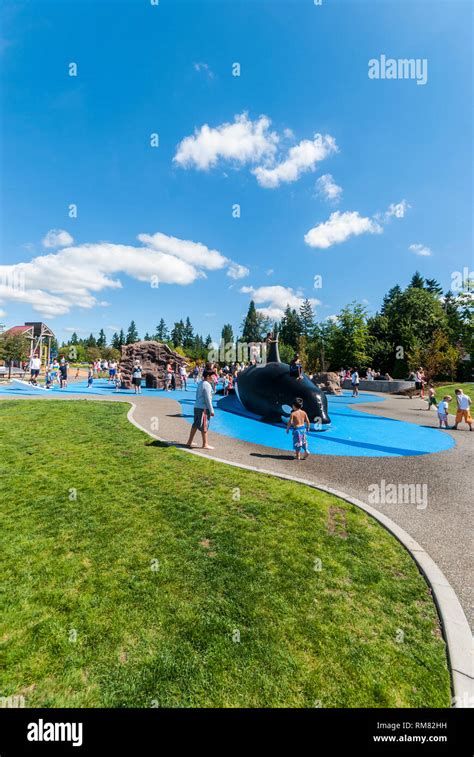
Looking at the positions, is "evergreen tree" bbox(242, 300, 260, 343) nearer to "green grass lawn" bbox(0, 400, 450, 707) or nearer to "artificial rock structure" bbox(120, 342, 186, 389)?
"artificial rock structure" bbox(120, 342, 186, 389)

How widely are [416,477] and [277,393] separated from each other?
7146mm

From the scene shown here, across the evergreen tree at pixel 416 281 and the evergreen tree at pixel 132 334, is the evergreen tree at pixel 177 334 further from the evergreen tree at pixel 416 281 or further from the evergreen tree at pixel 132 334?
the evergreen tree at pixel 416 281

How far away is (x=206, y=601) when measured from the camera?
430cm

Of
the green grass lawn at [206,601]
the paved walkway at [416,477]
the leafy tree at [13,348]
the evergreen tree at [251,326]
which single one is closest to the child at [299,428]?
the paved walkway at [416,477]

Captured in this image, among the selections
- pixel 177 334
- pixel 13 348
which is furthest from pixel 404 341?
pixel 177 334

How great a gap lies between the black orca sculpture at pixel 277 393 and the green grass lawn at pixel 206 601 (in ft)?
24.2

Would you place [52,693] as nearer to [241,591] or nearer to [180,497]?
[241,591]

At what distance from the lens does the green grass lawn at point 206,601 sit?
10.8 ft

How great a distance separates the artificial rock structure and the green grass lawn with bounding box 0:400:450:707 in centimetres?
2430

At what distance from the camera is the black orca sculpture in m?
14.5

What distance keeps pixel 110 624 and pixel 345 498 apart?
16.9 ft

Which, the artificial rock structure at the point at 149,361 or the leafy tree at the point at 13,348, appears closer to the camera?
the artificial rock structure at the point at 149,361

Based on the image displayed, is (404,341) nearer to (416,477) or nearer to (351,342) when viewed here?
(351,342)
